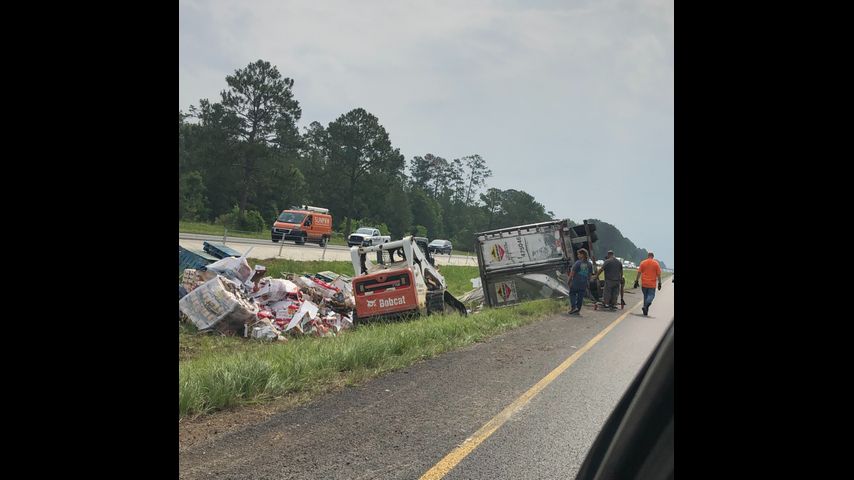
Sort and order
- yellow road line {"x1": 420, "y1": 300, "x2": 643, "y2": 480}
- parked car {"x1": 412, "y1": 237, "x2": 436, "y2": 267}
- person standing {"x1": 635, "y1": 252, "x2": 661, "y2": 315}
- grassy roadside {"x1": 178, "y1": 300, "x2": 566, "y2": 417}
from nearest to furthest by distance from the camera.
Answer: yellow road line {"x1": 420, "y1": 300, "x2": 643, "y2": 480}, grassy roadside {"x1": 178, "y1": 300, "x2": 566, "y2": 417}, person standing {"x1": 635, "y1": 252, "x2": 661, "y2": 315}, parked car {"x1": 412, "y1": 237, "x2": 436, "y2": 267}

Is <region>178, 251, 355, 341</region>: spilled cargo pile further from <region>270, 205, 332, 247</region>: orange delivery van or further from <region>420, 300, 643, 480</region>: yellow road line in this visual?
<region>270, 205, 332, 247</region>: orange delivery van

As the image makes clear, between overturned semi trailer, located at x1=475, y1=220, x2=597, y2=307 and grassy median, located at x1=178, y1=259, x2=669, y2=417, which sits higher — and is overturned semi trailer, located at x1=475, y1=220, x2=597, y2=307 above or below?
above

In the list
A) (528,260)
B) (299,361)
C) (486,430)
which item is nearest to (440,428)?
(486,430)

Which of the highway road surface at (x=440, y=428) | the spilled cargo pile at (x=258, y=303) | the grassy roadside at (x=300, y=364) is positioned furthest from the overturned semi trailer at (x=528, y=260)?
the highway road surface at (x=440, y=428)

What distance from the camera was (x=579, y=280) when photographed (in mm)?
15352

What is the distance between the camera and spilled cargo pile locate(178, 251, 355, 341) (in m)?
12.3

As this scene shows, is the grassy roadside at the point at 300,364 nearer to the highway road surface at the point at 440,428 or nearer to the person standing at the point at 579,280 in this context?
the highway road surface at the point at 440,428

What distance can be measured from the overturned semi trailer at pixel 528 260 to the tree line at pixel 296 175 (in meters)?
22.9

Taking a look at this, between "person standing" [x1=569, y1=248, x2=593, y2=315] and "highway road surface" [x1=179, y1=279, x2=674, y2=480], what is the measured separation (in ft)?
22.5

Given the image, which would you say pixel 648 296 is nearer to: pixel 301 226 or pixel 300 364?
pixel 300 364

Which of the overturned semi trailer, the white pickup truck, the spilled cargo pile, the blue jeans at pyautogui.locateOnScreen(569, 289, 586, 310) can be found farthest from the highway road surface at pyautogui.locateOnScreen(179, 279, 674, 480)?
the white pickup truck
